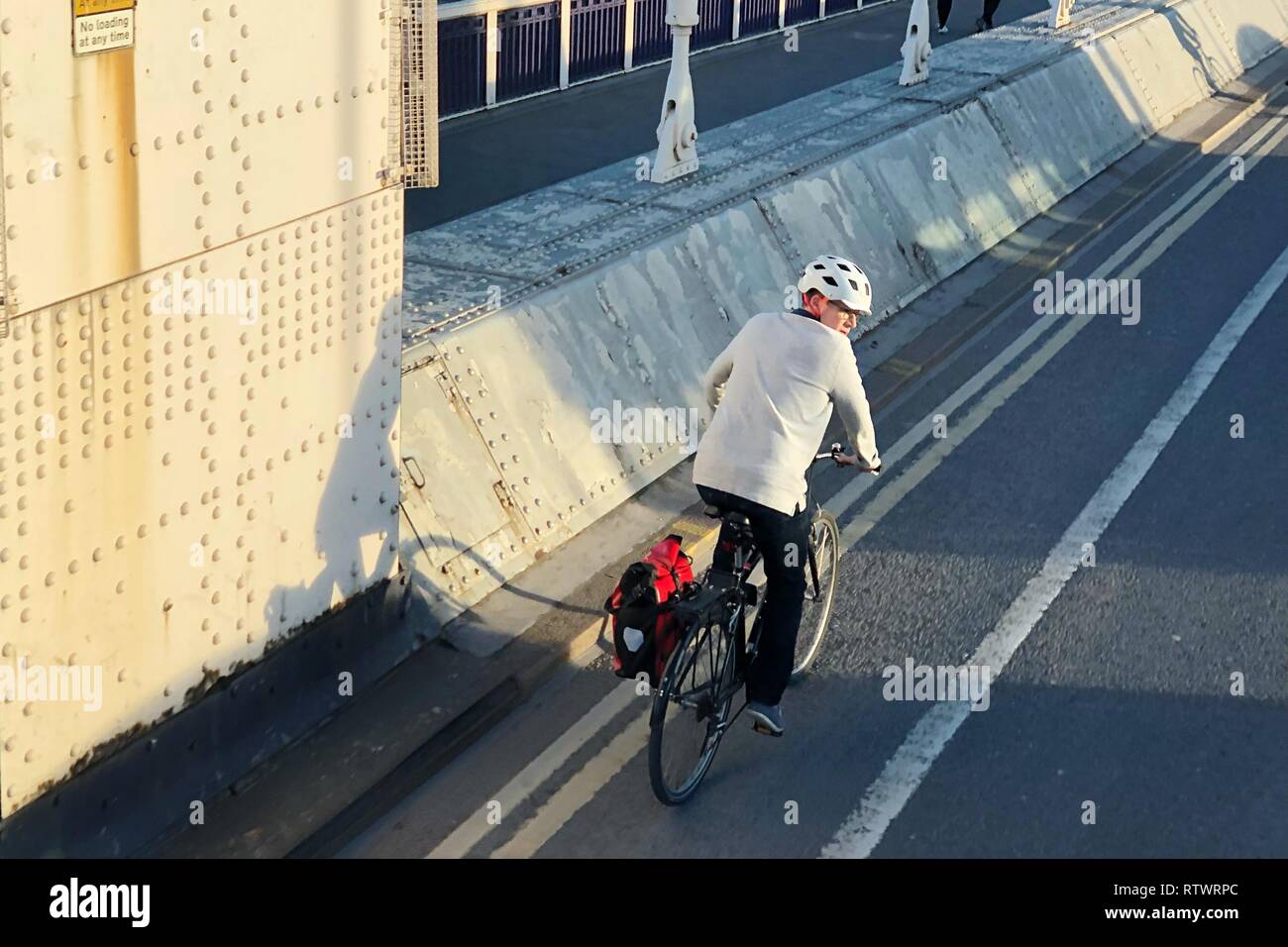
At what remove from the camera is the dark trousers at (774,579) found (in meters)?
6.48

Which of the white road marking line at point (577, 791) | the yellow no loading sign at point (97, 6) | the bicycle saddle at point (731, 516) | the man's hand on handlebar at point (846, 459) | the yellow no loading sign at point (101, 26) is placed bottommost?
the white road marking line at point (577, 791)

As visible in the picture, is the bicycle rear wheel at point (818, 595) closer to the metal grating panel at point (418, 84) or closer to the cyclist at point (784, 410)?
the cyclist at point (784, 410)

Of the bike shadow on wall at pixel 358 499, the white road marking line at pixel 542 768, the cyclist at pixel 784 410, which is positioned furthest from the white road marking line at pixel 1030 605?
the bike shadow on wall at pixel 358 499

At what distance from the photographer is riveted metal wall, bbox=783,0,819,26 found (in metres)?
23.2

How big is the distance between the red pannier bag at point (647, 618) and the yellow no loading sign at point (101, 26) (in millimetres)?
2621

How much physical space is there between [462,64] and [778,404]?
10.7 meters

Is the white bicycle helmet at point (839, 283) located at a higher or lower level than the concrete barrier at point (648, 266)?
higher

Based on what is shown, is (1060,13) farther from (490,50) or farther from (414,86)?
(414,86)

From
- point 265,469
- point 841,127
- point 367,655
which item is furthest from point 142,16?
point 841,127

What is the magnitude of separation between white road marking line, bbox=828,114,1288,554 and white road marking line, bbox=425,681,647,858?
81.7 inches

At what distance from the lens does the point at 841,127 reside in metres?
13.9

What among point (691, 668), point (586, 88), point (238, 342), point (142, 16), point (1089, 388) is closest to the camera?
point (142, 16)
